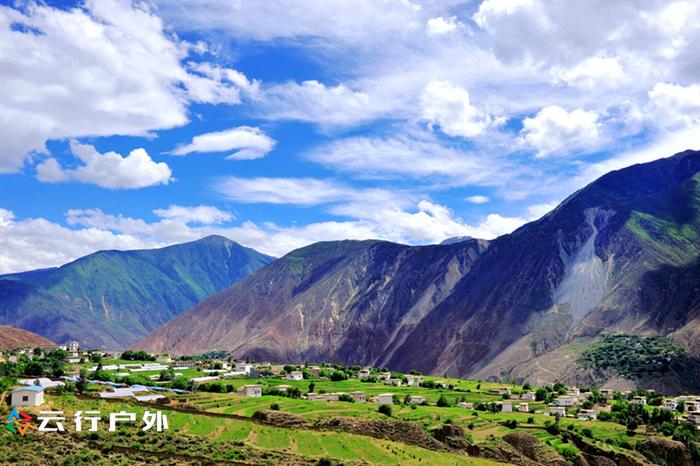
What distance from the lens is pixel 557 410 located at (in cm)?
10206

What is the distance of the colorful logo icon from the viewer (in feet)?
150

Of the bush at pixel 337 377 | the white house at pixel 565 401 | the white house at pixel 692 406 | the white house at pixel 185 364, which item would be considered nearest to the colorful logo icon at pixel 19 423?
the bush at pixel 337 377

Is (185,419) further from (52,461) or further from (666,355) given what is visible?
(666,355)

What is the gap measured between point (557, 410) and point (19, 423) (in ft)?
252

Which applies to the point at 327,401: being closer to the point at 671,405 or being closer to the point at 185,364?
the point at 185,364

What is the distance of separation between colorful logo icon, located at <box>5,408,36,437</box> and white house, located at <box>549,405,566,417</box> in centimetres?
7150

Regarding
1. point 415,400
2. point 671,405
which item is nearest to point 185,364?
point 415,400

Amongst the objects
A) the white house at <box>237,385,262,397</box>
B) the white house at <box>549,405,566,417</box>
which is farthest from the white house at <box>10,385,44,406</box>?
the white house at <box>549,405,566,417</box>

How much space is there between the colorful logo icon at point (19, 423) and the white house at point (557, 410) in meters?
71.5

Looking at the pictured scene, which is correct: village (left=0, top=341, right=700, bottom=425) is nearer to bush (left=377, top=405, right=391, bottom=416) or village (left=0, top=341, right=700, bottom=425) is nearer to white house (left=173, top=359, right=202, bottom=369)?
white house (left=173, top=359, right=202, bottom=369)

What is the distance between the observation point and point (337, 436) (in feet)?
194

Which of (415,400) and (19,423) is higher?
(19,423)

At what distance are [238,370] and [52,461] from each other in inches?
3711

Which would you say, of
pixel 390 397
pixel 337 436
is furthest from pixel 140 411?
pixel 390 397
